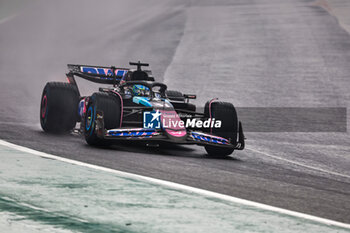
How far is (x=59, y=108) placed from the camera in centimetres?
1177

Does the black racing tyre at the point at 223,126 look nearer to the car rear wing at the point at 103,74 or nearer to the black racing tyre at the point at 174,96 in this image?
the black racing tyre at the point at 174,96

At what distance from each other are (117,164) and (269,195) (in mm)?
2229

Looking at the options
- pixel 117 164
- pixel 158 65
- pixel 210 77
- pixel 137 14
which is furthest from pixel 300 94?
pixel 137 14

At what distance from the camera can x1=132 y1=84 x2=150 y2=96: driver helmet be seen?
11047mm

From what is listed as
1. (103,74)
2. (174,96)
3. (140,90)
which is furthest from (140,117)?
(103,74)

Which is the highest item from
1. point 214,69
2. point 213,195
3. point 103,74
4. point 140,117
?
point 214,69

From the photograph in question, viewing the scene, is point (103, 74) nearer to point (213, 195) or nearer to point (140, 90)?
point (140, 90)

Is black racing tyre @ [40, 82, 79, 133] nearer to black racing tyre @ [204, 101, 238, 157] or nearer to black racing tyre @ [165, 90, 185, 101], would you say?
black racing tyre @ [165, 90, 185, 101]

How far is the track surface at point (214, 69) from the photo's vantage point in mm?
7570

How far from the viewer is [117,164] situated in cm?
762

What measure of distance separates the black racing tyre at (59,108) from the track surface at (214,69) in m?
0.47

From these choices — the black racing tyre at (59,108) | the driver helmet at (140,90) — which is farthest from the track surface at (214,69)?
the driver helmet at (140,90)

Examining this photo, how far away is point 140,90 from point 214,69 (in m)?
12.4

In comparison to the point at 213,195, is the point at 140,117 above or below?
above
